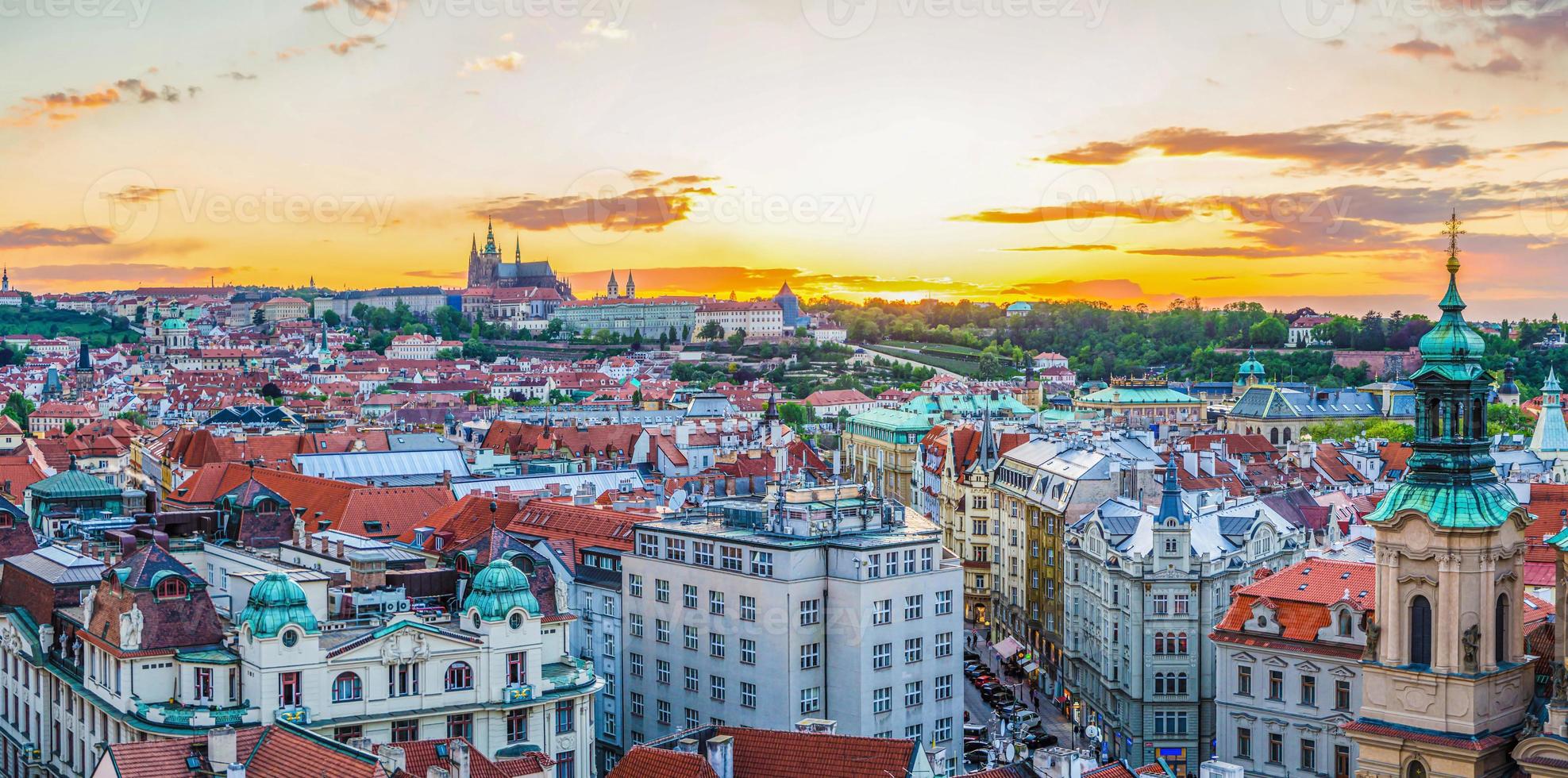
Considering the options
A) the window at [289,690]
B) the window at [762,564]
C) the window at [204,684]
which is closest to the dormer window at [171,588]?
the window at [204,684]

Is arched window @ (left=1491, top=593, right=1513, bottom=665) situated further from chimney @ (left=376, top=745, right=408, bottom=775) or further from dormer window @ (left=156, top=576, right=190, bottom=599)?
dormer window @ (left=156, top=576, right=190, bottom=599)

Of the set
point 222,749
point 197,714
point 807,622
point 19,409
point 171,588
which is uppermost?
point 171,588

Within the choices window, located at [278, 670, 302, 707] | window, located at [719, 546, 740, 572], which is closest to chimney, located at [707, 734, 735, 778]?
window, located at [278, 670, 302, 707]

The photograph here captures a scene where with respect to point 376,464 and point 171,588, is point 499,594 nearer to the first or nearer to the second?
point 171,588

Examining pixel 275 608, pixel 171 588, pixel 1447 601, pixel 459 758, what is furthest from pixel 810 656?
pixel 1447 601

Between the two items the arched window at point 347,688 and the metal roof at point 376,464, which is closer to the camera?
the arched window at point 347,688

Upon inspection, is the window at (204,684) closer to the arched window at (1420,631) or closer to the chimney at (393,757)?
the chimney at (393,757)

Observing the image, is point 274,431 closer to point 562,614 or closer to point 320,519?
point 320,519

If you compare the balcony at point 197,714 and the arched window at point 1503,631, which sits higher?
the arched window at point 1503,631

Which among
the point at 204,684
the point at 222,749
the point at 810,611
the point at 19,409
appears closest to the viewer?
the point at 222,749
